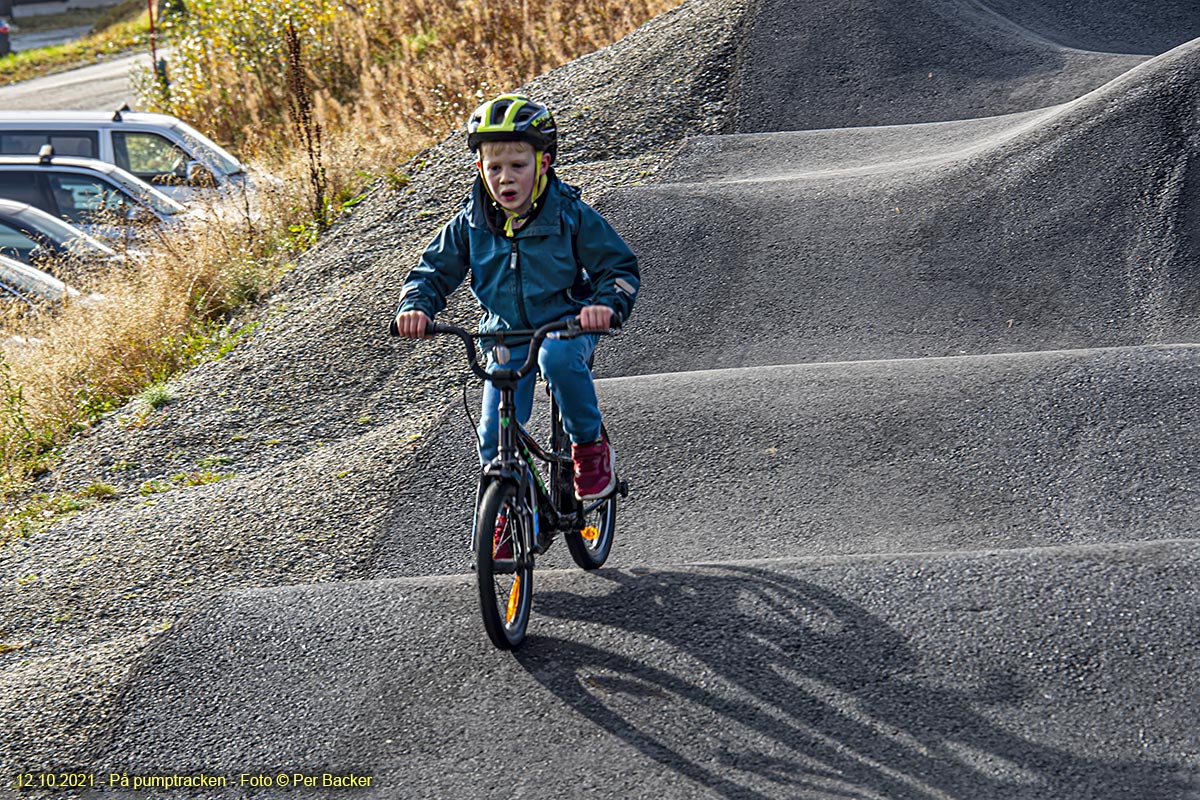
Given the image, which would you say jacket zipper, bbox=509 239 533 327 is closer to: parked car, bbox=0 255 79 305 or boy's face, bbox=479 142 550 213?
boy's face, bbox=479 142 550 213

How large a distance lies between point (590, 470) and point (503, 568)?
2.36 ft

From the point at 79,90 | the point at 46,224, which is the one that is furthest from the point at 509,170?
the point at 79,90

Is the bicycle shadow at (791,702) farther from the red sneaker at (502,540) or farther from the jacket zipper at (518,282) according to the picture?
the jacket zipper at (518,282)

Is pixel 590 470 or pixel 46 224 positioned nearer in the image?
pixel 590 470

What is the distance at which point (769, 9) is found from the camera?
1278 centimetres

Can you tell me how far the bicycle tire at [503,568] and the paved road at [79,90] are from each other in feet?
75.7

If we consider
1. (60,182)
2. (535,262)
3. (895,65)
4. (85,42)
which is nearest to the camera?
(535,262)

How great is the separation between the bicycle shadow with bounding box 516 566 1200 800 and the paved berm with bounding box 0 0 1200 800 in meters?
0.01

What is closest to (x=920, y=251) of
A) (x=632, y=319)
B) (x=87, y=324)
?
(x=632, y=319)

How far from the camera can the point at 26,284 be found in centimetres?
1115

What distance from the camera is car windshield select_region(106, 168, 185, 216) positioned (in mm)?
A: 12516

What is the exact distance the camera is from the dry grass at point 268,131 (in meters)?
Result: 8.88

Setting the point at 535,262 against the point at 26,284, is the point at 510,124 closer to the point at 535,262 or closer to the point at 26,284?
the point at 535,262

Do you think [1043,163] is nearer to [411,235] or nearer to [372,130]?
[411,235]
